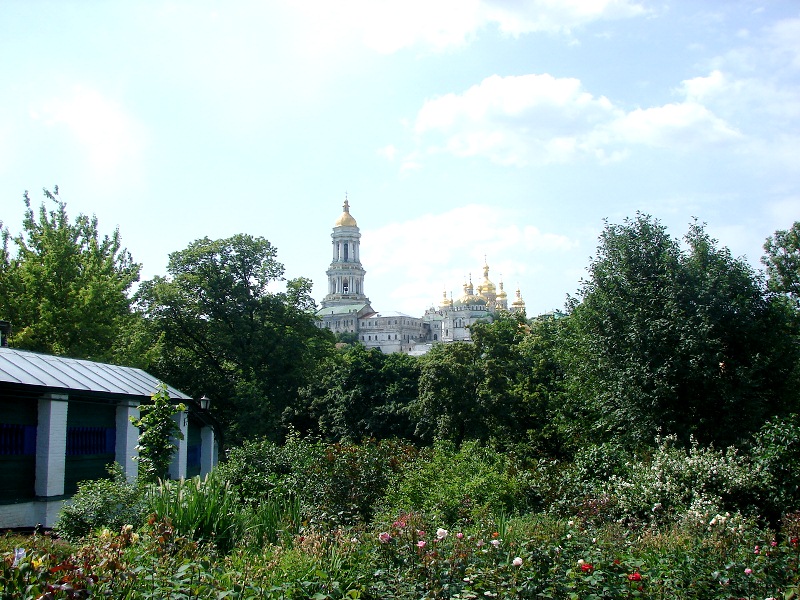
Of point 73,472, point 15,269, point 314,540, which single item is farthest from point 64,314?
point 314,540

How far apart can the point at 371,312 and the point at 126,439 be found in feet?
480

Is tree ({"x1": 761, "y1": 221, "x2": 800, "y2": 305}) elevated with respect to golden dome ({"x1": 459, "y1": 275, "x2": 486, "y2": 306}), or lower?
lower

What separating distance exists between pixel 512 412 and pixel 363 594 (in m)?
25.1

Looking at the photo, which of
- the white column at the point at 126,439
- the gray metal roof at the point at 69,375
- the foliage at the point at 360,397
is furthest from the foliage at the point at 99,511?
the foliage at the point at 360,397

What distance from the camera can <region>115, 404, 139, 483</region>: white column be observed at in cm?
1777

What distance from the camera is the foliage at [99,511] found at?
11203 mm

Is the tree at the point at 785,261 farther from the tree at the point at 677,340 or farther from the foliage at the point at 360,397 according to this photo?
the foliage at the point at 360,397

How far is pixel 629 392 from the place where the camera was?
21016 millimetres

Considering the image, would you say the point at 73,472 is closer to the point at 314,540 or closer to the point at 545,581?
the point at 314,540

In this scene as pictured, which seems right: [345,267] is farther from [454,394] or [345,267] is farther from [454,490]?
[454,490]

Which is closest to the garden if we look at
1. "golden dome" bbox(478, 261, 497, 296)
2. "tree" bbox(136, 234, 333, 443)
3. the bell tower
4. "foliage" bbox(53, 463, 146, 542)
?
"foliage" bbox(53, 463, 146, 542)

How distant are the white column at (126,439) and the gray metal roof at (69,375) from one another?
498 mm

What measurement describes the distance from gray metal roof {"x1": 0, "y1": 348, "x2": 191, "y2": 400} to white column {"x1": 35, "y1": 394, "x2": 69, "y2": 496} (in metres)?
0.43

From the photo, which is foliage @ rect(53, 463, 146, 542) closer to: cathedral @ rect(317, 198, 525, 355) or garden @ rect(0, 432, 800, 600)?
garden @ rect(0, 432, 800, 600)
